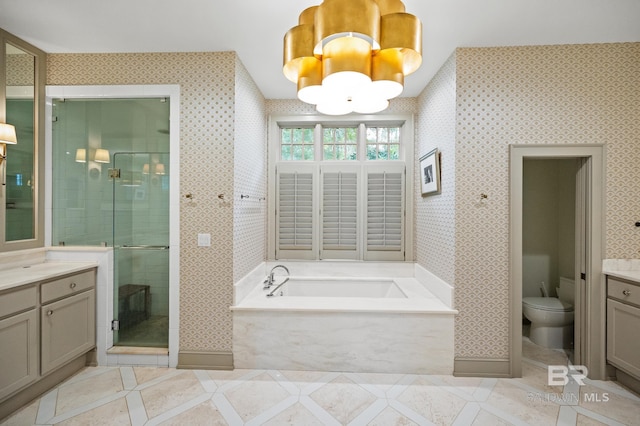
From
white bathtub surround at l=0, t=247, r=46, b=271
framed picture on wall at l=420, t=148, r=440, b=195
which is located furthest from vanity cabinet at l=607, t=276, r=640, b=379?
white bathtub surround at l=0, t=247, r=46, b=271

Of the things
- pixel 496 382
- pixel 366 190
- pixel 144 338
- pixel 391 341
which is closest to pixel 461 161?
pixel 366 190

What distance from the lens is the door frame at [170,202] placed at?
264cm

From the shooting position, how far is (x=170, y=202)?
2660mm

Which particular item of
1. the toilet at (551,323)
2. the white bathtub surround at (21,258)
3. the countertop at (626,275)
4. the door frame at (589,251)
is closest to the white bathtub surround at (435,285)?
the door frame at (589,251)

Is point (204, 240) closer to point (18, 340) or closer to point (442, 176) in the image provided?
point (18, 340)

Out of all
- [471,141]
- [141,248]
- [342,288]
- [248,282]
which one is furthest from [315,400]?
[471,141]

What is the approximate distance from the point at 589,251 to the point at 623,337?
64 centimetres

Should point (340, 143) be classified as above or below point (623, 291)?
above

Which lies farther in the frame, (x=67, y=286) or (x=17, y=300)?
(x=67, y=286)

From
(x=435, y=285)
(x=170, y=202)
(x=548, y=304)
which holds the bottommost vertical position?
(x=548, y=304)

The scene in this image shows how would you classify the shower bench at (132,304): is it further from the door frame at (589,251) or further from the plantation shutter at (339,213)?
the door frame at (589,251)

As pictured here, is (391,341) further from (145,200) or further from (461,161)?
(145,200)

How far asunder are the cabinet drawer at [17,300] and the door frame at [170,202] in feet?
1.92

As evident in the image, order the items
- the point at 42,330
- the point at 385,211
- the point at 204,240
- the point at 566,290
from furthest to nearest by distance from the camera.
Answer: the point at 385,211, the point at 566,290, the point at 204,240, the point at 42,330
